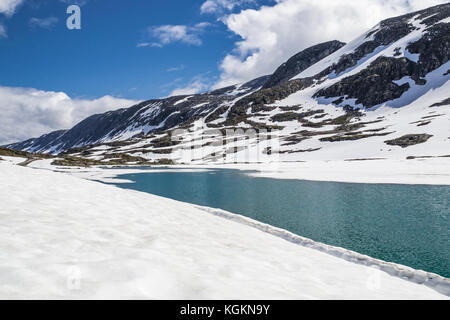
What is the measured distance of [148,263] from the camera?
564 centimetres

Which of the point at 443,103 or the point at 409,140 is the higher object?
the point at 443,103

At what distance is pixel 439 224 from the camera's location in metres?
17.9

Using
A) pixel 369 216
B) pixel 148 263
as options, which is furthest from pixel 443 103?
pixel 148 263

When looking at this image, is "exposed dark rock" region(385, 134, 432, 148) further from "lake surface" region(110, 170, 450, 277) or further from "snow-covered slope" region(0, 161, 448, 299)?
"snow-covered slope" region(0, 161, 448, 299)

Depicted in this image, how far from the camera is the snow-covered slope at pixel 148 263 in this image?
4523mm

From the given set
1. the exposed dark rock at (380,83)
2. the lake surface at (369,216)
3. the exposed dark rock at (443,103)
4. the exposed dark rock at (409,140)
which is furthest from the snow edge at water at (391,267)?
the exposed dark rock at (380,83)

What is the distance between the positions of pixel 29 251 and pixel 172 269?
3137mm

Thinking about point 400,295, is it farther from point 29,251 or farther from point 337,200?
point 337,200

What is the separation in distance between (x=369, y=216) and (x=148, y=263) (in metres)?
20.1

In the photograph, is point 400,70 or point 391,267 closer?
point 391,267

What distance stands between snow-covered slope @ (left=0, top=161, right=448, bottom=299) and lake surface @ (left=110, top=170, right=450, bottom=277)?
3.68 meters

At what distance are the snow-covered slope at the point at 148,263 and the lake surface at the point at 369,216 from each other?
3.68m

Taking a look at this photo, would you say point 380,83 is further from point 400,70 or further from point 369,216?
point 369,216

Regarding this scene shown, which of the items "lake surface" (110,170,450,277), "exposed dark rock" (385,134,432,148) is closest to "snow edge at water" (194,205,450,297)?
"lake surface" (110,170,450,277)
